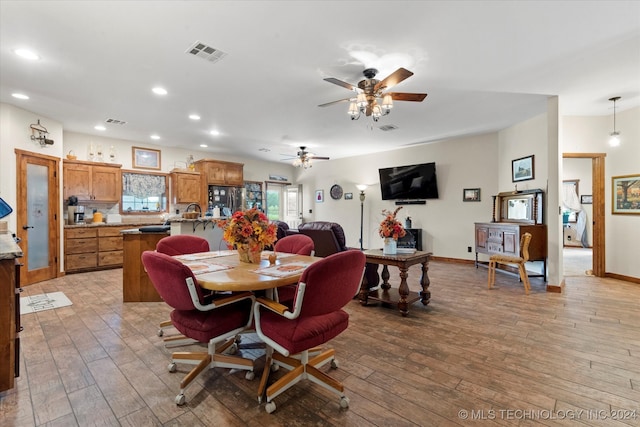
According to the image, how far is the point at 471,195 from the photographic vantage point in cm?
630

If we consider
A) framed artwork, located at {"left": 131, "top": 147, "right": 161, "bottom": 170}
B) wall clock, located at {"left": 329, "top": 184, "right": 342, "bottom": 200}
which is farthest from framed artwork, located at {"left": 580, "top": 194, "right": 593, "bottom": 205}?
framed artwork, located at {"left": 131, "top": 147, "right": 161, "bottom": 170}

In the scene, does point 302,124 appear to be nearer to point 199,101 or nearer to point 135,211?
point 199,101

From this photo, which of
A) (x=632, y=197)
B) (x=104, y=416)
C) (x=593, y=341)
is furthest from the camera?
(x=632, y=197)

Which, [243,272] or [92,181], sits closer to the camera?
[243,272]

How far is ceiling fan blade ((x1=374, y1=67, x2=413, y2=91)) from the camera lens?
2.66m

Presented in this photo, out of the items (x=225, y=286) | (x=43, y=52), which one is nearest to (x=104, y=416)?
(x=225, y=286)

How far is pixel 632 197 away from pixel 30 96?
29.7 feet

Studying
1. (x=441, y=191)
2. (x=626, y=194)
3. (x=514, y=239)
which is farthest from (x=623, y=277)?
(x=441, y=191)

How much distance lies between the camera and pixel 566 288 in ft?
14.2

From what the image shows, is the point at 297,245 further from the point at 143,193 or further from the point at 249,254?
the point at 143,193

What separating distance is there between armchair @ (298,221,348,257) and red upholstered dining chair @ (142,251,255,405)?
1.95 metres

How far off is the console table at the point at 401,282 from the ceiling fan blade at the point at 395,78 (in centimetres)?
185

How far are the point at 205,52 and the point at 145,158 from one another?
15.9 feet

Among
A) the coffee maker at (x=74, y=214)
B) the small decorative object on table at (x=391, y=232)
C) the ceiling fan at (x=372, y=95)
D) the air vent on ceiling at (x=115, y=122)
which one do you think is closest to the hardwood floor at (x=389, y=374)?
the small decorative object on table at (x=391, y=232)
